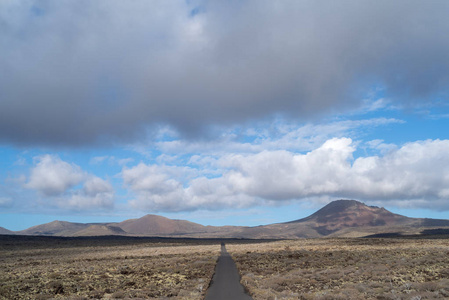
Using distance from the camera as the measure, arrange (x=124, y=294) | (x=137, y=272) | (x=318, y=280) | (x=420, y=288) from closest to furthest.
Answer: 1. (x=420, y=288)
2. (x=124, y=294)
3. (x=318, y=280)
4. (x=137, y=272)

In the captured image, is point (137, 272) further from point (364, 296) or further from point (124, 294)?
point (364, 296)

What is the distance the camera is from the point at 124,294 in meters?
20.3

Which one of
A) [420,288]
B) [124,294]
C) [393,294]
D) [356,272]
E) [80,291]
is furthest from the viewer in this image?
[356,272]

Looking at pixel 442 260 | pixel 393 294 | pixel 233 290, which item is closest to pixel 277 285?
pixel 233 290

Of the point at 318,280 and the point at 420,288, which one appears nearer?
the point at 420,288

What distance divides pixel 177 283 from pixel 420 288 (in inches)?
667

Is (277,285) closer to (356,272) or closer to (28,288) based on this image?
(356,272)

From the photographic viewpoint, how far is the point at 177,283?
24141mm

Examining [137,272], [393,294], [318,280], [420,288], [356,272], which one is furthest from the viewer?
[137,272]

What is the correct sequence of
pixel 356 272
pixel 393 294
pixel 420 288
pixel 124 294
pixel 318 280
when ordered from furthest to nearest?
pixel 356 272
pixel 318 280
pixel 124 294
pixel 420 288
pixel 393 294

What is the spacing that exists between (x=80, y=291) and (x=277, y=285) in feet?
47.1

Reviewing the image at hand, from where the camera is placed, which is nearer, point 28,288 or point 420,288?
point 420,288

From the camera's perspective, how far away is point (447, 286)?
18.1m

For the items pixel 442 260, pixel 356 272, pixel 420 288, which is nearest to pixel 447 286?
pixel 420 288
